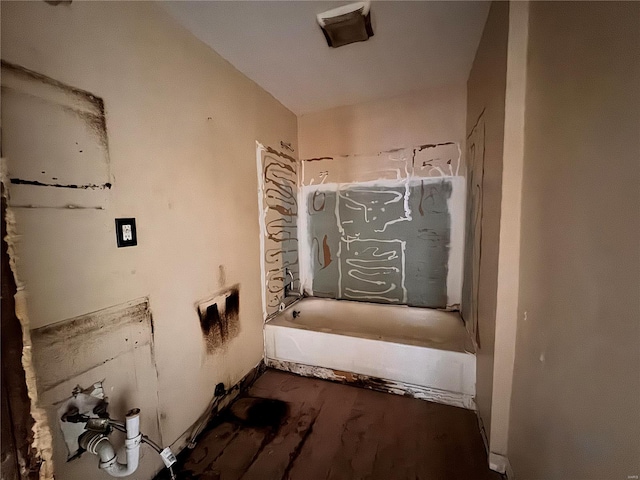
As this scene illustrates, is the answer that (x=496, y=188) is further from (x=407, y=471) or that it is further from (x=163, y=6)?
(x=163, y=6)

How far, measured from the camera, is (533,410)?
1005mm

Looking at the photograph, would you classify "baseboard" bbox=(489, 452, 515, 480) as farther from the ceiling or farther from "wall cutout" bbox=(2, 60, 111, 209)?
the ceiling

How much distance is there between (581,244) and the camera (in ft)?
2.40

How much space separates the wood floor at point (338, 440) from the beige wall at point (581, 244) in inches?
17.5

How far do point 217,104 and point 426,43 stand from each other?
4.43ft

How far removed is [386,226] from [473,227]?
788 millimetres

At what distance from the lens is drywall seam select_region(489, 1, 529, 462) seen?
108cm

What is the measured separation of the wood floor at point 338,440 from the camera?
1.32m

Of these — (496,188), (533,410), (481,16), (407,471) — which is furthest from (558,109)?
(407,471)

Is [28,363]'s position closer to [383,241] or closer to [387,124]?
[383,241]

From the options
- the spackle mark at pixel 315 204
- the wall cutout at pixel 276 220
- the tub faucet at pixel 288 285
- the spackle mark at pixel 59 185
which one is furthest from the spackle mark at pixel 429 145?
the spackle mark at pixel 59 185

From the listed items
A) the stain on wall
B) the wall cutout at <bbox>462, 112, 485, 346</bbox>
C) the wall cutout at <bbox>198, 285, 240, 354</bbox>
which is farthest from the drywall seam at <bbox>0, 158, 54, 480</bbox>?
the wall cutout at <bbox>462, 112, 485, 346</bbox>

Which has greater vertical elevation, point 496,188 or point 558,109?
point 558,109

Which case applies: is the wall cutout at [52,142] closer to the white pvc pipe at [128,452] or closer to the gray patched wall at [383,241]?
the white pvc pipe at [128,452]
